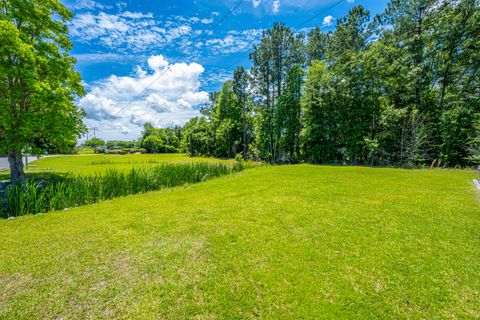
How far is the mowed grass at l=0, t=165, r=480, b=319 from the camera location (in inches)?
89.9

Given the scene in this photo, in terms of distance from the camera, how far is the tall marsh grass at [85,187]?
6.15m

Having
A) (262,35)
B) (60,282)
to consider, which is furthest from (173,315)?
(262,35)

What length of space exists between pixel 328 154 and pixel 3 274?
65.5 ft

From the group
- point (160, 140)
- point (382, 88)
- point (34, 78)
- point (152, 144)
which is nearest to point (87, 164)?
point (34, 78)

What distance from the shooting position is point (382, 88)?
16.2 metres

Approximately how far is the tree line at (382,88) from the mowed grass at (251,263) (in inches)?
417

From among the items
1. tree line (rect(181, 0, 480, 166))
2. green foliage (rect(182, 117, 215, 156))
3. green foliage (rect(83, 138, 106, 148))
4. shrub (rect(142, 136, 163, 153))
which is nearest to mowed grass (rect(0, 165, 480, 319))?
tree line (rect(181, 0, 480, 166))

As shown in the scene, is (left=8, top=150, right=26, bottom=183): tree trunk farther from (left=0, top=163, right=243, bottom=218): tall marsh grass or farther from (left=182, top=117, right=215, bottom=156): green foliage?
(left=182, top=117, right=215, bottom=156): green foliage

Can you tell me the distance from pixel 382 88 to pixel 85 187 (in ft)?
68.1

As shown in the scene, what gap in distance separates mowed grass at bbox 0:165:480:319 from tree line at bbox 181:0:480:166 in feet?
34.8

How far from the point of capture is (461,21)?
12914mm

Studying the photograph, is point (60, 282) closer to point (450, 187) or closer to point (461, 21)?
point (450, 187)

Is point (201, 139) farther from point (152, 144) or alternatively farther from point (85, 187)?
point (85, 187)

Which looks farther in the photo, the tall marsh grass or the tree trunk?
the tree trunk
